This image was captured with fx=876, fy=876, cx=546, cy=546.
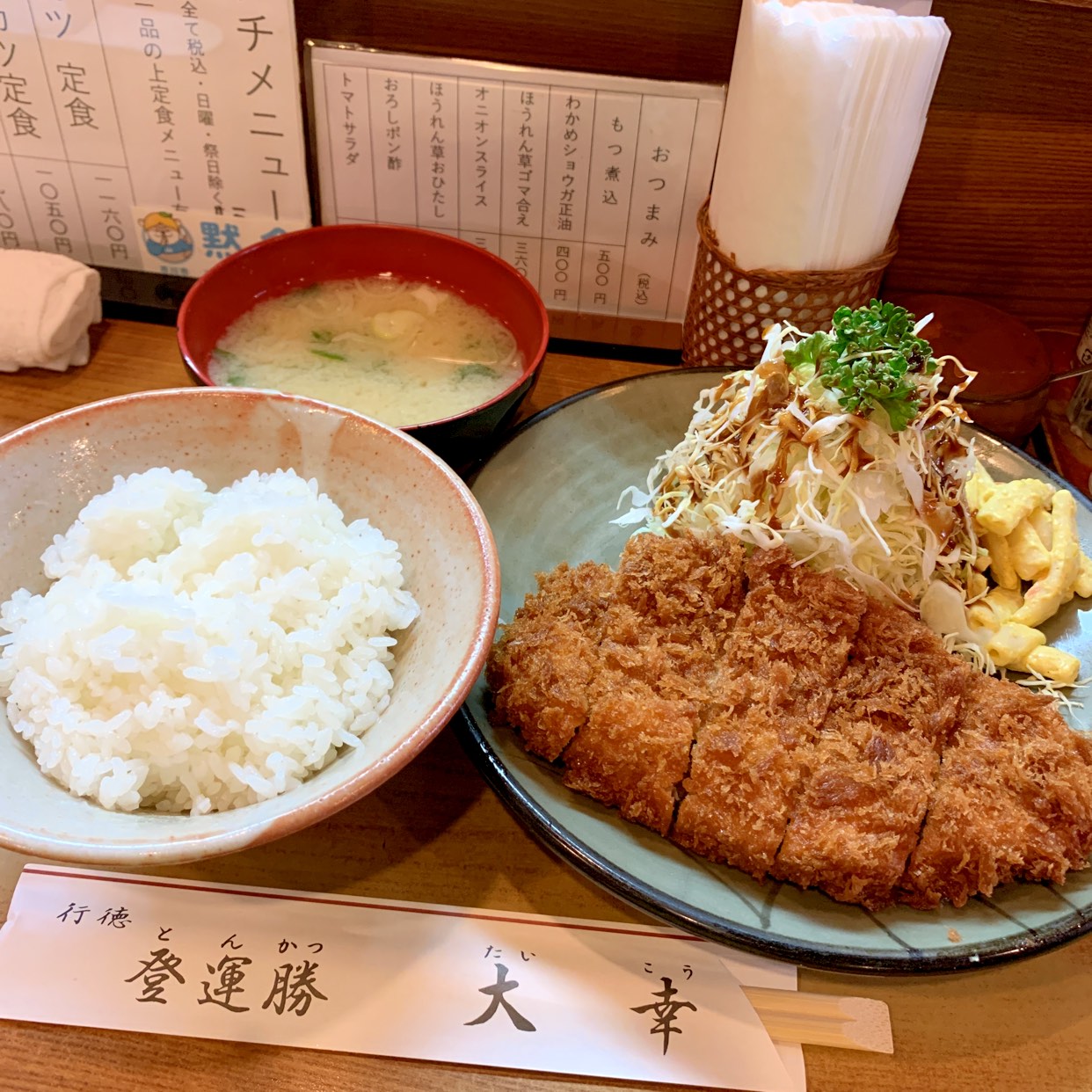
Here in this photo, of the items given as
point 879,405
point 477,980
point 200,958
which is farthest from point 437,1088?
point 879,405

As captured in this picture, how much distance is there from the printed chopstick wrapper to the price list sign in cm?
163

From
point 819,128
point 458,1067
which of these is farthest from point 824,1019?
point 819,128

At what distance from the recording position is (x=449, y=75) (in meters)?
2.04

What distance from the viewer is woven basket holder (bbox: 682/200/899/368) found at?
198 cm

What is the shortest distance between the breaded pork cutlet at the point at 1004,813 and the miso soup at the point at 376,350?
1275mm

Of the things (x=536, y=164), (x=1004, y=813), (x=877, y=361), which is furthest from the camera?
(x=536, y=164)

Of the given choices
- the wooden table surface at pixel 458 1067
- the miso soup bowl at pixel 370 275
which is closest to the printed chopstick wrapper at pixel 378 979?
the wooden table surface at pixel 458 1067

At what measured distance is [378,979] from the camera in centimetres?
130

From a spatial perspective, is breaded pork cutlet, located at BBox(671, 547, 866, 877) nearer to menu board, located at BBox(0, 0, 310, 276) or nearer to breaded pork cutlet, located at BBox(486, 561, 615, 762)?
breaded pork cutlet, located at BBox(486, 561, 615, 762)

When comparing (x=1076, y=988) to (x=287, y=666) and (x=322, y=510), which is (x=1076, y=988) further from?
(x=322, y=510)

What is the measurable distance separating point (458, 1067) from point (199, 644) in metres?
0.71

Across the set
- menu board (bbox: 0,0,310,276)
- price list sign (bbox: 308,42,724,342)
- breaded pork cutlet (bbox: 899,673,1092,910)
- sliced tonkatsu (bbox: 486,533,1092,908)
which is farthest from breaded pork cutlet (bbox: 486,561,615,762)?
menu board (bbox: 0,0,310,276)

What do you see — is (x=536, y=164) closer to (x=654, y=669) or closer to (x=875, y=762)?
(x=654, y=669)

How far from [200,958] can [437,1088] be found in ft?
1.32
